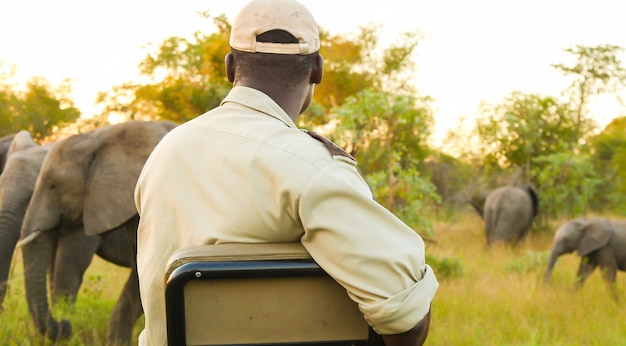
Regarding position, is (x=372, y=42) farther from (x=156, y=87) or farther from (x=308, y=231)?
(x=308, y=231)

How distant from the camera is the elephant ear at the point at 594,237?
9.60 m

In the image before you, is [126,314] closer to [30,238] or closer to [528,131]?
[30,238]

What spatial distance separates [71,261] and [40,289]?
894 mm

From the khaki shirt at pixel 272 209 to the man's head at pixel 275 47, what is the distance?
50 millimetres

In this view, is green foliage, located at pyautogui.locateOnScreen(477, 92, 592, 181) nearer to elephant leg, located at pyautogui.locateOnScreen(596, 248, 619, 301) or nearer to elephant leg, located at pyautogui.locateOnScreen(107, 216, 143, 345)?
elephant leg, located at pyautogui.locateOnScreen(596, 248, 619, 301)

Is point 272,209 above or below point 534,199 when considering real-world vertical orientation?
above

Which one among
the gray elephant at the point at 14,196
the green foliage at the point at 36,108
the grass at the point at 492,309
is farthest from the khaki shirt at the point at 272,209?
the green foliage at the point at 36,108

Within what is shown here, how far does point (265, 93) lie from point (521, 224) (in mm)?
15685

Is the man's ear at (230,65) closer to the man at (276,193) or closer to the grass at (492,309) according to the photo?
the man at (276,193)

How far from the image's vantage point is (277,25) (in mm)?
1704

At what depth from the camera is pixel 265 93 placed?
1759 millimetres

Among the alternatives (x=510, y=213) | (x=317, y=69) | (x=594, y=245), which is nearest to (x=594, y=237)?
(x=594, y=245)

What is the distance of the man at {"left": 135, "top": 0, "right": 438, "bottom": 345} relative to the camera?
1.50 meters

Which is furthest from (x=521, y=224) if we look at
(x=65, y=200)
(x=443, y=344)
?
(x=65, y=200)
